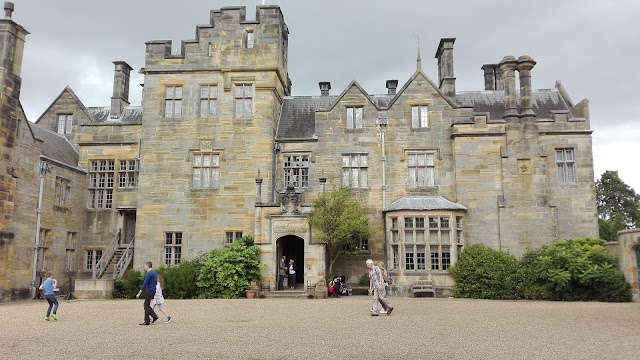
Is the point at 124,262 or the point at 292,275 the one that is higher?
the point at 124,262

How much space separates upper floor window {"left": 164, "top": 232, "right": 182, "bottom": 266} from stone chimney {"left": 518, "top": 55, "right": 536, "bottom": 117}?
18.8 m

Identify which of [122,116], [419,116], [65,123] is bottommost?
[419,116]

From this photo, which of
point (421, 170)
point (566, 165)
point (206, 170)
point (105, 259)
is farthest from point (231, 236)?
point (566, 165)

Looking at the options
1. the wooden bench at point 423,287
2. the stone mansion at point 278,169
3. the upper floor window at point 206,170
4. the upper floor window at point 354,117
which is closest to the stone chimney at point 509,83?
the stone mansion at point 278,169

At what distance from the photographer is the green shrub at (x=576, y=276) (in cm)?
2027

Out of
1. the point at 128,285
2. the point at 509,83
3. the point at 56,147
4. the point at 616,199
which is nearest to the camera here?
the point at 128,285

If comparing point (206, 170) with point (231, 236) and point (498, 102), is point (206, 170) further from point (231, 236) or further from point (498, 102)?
point (498, 102)

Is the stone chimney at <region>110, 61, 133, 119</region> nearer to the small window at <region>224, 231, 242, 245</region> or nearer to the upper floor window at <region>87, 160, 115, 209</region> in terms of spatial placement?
the upper floor window at <region>87, 160, 115, 209</region>

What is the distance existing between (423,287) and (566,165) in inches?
389

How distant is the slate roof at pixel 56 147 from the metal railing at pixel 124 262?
5737 millimetres

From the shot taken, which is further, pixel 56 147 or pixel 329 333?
pixel 56 147

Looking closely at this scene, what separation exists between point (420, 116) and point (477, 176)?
4.35 meters

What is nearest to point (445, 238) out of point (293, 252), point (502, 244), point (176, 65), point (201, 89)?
point (502, 244)

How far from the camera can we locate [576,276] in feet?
66.7
